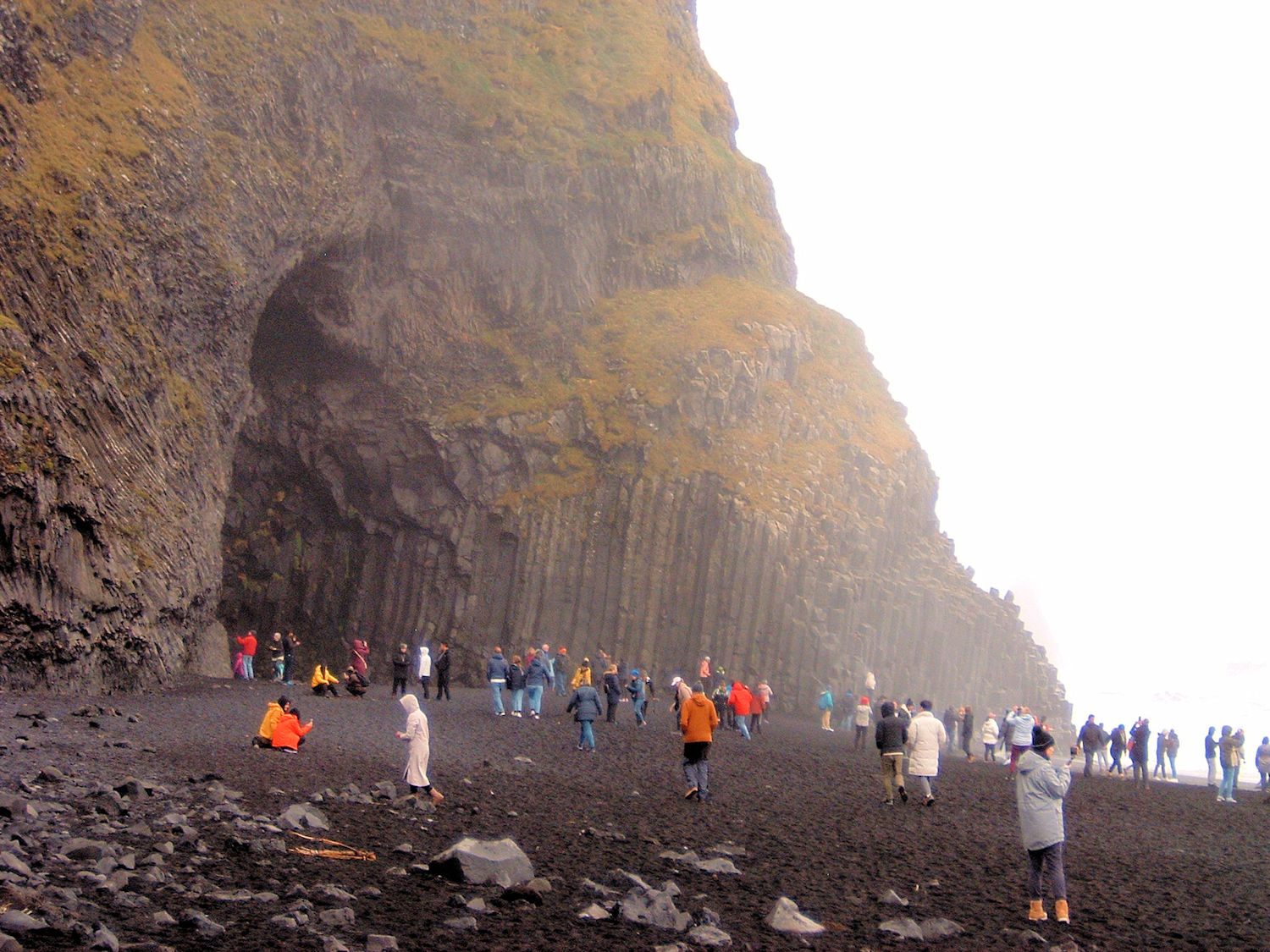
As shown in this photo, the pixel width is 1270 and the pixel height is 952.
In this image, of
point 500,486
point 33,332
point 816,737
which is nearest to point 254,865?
point 33,332

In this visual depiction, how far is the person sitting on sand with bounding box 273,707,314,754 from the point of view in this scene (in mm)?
20281

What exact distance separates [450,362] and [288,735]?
37.0 meters

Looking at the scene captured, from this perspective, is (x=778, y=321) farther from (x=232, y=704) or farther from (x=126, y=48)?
(x=232, y=704)

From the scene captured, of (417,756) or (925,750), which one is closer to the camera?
(417,756)

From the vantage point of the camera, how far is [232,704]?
92.8 feet

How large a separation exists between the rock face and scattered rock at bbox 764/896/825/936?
80.0ft

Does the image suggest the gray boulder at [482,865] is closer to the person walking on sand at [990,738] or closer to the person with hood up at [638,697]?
the person with hood up at [638,697]

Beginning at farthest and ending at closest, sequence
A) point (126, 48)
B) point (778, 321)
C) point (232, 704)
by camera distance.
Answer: point (778, 321)
point (126, 48)
point (232, 704)

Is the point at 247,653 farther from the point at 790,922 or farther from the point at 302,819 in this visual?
the point at 790,922

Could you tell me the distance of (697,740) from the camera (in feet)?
64.5

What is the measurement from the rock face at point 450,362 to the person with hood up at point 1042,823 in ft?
83.9

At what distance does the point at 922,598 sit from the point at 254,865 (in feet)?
169

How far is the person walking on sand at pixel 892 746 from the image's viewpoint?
20.8m

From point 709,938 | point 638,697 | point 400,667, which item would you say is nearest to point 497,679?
point 400,667
